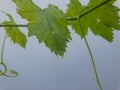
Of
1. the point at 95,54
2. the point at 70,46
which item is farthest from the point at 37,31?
the point at 95,54

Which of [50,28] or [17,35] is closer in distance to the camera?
[50,28]

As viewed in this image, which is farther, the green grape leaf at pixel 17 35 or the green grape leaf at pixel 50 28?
the green grape leaf at pixel 17 35

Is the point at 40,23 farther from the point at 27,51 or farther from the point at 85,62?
the point at 85,62

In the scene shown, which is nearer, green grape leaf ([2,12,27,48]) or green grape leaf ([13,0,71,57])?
green grape leaf ([13,0,71,57])

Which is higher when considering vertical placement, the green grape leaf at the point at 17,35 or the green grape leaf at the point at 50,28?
the green grape leaf at the point at 17,35

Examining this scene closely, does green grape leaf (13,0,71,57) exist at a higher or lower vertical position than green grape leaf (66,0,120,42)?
lower

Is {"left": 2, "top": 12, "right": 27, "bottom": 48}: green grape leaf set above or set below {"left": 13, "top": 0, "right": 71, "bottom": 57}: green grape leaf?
above

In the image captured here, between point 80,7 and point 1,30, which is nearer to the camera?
point 80,7

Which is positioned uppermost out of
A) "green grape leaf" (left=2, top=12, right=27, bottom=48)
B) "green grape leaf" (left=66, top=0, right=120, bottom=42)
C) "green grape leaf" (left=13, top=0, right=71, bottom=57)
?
"green grape leaf" (left=2, top=12, right=27, bottom=48)
